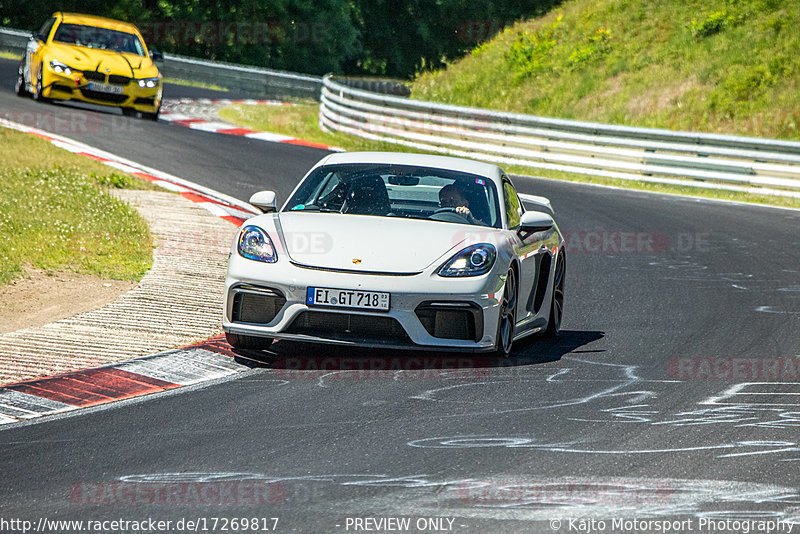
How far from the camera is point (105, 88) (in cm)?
2142

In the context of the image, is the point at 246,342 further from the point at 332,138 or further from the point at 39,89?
the point at 332,138

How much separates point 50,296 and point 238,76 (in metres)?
28.5

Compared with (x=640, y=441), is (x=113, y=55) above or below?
above

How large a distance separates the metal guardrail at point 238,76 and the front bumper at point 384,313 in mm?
29320

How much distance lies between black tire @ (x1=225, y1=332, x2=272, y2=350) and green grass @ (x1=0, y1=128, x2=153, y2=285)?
267 centimetres

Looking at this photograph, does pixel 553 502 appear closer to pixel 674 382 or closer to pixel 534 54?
pixel 674 382

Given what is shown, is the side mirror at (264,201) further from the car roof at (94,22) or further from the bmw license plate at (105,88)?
the car roof at (94,22)

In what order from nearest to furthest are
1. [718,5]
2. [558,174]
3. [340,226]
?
1. [340,226]
2. [558,174]
3. [718,5]

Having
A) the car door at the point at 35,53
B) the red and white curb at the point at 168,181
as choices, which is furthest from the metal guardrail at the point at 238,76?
the red and white curb at the point at 168,181

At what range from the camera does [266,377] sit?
7164mm

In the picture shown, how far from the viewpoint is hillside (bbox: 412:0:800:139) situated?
2814 centimetres

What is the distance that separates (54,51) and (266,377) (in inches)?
626

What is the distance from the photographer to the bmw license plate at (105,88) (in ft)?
69.9

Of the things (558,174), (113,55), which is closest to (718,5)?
(558,174)
